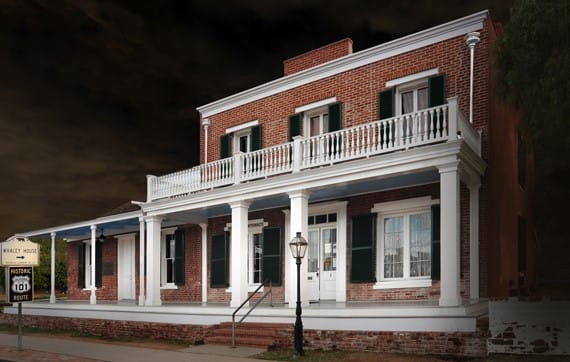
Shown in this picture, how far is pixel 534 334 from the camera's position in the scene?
34.8 ft

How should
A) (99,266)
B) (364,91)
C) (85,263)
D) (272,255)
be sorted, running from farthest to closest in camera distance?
1. (85,263)
2. (99,266)
3. (272,255)
4. (364,91)

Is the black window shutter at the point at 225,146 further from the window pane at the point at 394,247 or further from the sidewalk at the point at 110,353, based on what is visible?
the sidewalk at the point at 110,353

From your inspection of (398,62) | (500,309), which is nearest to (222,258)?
(398,62)

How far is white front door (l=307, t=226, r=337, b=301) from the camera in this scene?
16.7m

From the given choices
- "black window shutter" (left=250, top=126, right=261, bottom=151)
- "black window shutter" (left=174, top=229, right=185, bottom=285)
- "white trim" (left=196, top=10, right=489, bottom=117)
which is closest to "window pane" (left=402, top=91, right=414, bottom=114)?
"white trim" (left=196, top=10, right=489, bottom=117)

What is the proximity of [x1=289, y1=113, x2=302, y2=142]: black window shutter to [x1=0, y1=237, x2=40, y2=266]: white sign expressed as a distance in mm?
8107

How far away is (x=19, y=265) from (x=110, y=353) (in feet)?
12.2

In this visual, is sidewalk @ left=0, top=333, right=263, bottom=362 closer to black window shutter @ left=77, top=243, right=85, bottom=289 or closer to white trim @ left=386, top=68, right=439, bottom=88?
white trim @ left=386, top=68, right=439, bottom=88

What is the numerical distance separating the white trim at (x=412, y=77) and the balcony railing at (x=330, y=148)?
117 cm

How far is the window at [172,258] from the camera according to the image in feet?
70.5

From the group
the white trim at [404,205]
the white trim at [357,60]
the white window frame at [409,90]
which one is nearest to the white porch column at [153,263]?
the white trim at [357,60]

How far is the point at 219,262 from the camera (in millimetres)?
19953

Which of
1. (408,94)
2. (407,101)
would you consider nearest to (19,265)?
(407,101)

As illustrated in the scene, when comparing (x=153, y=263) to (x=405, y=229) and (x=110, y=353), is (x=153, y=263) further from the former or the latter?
(x=405, y=229)
